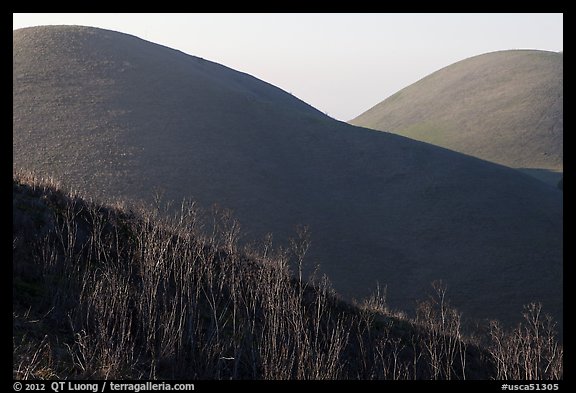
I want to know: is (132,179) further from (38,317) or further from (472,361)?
(38,317)

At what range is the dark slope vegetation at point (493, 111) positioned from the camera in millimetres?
87188

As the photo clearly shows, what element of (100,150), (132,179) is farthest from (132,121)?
(132,179)

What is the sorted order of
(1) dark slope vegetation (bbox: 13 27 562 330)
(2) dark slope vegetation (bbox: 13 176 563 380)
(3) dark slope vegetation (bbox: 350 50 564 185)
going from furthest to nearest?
(3) dark slope vegetation (bbox: 350 50 564 185) → (1) dark slope vegetation (bbox: 13 27 562 330) → (2) dark slope vegetation (bbox: 13 176 563 380)

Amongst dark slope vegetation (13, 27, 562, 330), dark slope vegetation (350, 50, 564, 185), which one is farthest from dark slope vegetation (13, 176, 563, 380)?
dark slope vegetation (350, 50, 564, 185)

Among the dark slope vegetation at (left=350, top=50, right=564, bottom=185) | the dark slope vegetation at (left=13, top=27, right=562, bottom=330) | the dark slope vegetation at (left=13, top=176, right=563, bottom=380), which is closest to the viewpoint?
the dark slope vegetation at (left=13, top=176, right=563, bottom=380)

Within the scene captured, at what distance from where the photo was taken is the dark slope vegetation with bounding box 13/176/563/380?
7.29 m

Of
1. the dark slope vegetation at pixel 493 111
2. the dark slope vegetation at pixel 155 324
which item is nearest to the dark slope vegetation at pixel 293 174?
the dark slope vegetation at pixel 155 324

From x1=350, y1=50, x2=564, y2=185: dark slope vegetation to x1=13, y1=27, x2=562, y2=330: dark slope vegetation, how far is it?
80.9 ft

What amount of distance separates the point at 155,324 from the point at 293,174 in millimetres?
38310

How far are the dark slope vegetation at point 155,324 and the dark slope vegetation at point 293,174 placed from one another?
17060 millimetres

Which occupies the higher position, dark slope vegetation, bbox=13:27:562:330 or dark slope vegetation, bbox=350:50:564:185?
dark slope vegetation, bbox=350:50:564:185

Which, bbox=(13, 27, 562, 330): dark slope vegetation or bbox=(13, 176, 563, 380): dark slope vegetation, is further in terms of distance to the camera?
bbox=(13, 27, 562, 330): dark slope vegetation

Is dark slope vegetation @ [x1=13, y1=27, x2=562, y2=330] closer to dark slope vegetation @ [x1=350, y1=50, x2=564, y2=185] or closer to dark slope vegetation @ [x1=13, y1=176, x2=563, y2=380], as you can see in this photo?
dark slope vegetation @ [x1=13, y1=176, x2=563, y2=380]
